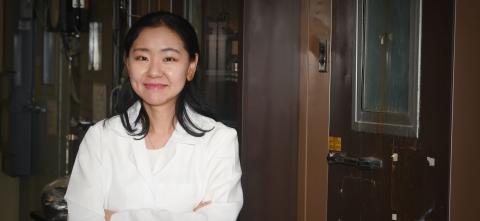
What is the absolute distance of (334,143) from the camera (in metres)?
2.66

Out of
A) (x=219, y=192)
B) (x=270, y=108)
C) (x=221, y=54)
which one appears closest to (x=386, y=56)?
(x=270, y=108)

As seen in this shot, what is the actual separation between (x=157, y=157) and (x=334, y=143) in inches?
48.8

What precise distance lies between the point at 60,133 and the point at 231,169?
3067 mm

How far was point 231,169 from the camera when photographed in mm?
1596

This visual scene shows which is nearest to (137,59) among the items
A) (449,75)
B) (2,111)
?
(449,75)

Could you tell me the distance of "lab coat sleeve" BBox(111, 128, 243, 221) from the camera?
1.51m

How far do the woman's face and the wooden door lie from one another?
1000mm

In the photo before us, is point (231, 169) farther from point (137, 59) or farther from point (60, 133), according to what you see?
point (60, 133)

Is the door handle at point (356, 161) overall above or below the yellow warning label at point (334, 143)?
below

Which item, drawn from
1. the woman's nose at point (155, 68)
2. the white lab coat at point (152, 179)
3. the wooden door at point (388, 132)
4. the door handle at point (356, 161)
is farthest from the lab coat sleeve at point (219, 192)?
the door handle at point (356, 161)

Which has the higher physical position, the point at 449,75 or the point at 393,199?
the point at 449,75

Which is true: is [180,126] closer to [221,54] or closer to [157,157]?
[157,157]

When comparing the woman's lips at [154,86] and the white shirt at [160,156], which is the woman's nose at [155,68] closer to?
the woman's lips at [154,86]

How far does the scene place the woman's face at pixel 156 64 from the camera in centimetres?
156
